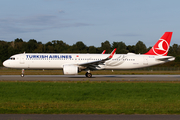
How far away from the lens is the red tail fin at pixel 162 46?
35.7m

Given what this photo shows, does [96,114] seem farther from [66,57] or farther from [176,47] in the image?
[176,47]

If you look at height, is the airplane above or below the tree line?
below

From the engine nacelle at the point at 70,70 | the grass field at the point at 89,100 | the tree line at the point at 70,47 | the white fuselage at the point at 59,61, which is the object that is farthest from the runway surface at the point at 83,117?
the tree line at the point at 70,47

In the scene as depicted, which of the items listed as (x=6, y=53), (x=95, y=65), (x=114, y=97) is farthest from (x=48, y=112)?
(x=6, y=53)

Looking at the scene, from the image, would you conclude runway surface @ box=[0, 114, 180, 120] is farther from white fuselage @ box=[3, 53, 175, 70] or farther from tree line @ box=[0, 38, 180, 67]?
tree line @ box=[0, 38, 180, 67]

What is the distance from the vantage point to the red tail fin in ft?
117

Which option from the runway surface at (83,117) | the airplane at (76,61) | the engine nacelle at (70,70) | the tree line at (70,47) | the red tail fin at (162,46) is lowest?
the runway surface at (83,117)

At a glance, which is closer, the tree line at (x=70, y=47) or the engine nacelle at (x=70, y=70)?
the engine nacelle at (x=70, y=70)

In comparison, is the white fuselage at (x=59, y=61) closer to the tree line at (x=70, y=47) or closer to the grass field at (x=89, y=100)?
the grass field at (x=89, y=100)

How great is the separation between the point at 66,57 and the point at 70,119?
24032mm

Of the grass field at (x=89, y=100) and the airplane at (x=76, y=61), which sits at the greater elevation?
the airplane at (x=76, y=61)

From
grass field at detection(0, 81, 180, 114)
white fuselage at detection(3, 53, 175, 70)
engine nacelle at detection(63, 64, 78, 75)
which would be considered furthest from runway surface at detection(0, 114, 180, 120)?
white fuselage at detection(3, 53, 175, 70)

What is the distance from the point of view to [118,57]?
33.6m

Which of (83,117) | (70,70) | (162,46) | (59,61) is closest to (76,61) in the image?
(59,61)
